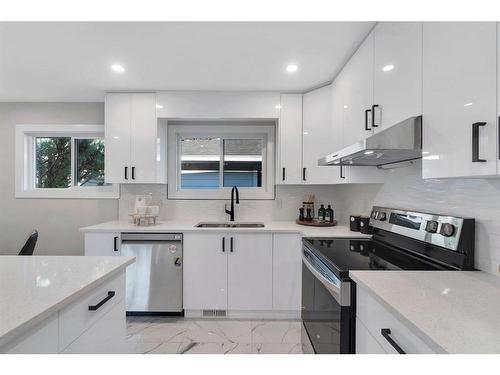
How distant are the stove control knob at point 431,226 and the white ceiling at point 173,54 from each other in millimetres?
1235

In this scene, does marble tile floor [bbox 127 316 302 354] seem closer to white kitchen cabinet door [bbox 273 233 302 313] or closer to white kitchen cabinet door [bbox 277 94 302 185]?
white kitchen cabinet door [bbox 273 233 302 313]

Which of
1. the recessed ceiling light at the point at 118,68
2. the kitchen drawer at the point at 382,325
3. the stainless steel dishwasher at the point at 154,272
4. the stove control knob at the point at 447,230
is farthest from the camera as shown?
the stainless steel dishwasher at the point at 154,272

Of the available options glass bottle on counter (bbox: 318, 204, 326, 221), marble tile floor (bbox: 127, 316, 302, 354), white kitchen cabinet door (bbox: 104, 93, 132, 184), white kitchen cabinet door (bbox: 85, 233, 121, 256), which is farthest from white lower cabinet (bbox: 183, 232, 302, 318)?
white kitchen cabinet door (bbox: 104, 93, 132, 184)

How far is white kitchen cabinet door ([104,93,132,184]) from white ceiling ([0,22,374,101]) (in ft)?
0.45

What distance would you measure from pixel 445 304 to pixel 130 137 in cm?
269

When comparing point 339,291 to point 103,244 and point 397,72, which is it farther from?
point 103,244

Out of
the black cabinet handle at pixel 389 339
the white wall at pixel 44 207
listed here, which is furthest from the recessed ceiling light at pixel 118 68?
the black cabinet handle at pixel 389 339

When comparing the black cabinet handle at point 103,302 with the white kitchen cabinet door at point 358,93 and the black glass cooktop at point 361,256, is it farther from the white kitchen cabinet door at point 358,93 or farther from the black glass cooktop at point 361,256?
the white kitchen cabinet door at point 358,93

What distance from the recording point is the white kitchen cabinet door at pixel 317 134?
7.66ft

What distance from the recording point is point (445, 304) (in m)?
0.78

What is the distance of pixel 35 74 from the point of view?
2.19 m

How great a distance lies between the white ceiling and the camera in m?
1.55

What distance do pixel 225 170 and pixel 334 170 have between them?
4.22 feet
